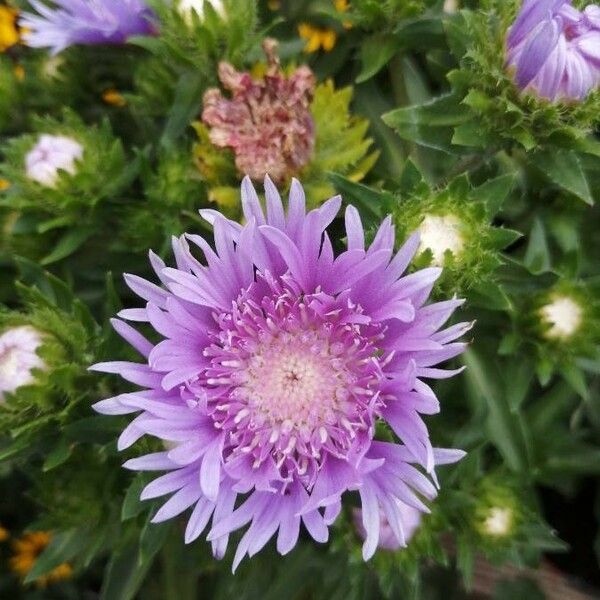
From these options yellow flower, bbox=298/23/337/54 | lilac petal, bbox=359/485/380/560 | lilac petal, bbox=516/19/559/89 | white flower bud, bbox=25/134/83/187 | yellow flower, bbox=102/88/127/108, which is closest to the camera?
lilac petal, bbox=359/485/380/560

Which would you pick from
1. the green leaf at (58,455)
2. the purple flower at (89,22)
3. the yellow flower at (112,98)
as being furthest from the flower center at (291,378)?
the yellow flower at (112,98)

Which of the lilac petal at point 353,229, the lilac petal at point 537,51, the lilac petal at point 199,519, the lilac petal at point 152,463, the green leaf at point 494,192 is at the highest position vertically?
the lilac petal at point 537,51

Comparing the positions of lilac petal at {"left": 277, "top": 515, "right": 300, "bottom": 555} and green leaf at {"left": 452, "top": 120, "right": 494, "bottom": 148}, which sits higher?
green leaf at {"left": 452, "top": 120, "right": 494, "bottom": 148}

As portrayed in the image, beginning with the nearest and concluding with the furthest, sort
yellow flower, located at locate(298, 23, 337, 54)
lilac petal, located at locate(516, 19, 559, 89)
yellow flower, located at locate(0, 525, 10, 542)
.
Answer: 1. lilac petal, located at locate(516, 19, 559, 89)
2. yellow flower, located at locate(298, 23, 337, 54)
3. yellow flower, located at locate(0, 525, 10, 542)

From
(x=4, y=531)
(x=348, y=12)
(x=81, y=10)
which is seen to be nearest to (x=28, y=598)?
(x=4, y=531)

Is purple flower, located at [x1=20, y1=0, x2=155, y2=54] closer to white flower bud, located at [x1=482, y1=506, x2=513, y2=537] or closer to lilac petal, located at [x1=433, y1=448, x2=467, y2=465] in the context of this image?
lilac petal, located at [x1=433, y1=448, x2=467, y2=465]

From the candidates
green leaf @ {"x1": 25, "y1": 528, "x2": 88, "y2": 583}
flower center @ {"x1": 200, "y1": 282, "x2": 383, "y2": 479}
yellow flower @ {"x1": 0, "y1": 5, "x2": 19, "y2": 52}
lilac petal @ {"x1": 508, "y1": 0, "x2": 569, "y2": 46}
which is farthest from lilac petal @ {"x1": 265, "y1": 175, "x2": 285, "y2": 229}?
yellow flower @ {"x1": 0, "y1": 5, "x2": 19, "y2": 52}

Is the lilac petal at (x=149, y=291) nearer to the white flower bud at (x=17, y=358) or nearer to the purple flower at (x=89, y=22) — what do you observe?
the white flower bud at (x=17, y=358)

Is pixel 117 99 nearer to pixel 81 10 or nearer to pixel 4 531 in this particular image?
pixel 81 10
